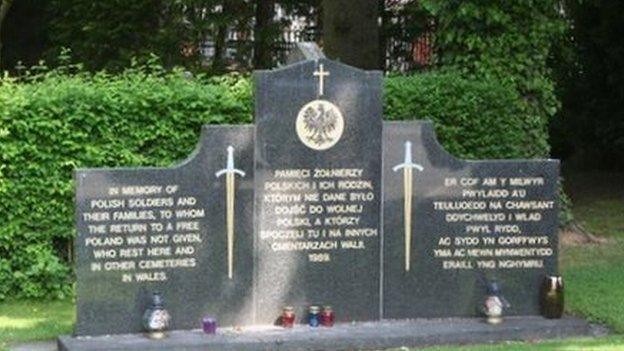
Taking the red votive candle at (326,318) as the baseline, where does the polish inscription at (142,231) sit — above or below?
above

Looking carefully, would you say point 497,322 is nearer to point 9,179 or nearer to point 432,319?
point 432,319

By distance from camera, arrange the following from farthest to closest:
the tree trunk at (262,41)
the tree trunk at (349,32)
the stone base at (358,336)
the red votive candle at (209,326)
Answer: the tree trunk at (262,41)
the tree trunk at (349,32)
the red votive candle at (209,326)
the stone base at (358,336)

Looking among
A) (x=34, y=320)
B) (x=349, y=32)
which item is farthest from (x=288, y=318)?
A: (x=349, y=32)

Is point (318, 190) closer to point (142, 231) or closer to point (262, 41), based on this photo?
point (142, 231)

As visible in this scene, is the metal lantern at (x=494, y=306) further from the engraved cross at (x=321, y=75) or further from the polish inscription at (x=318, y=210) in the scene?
the engraved cross at (x=321, y=75)

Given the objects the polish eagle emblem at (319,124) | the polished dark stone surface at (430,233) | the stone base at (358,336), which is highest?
the polish eagle emblem at (319,124)

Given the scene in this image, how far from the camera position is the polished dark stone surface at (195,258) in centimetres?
1007

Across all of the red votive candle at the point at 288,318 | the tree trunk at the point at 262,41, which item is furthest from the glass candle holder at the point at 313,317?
the tree trunk at the point at 262,41

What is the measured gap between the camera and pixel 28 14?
87.1 feet

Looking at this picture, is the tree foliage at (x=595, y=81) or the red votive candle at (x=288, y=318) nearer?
the red votive candle at (x=288, y=318)

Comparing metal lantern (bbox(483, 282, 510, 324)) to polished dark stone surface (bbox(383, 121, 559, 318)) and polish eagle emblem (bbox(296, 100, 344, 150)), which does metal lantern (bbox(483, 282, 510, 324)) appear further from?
polish eagle emblem (bbox(296, 100, 344, 150))

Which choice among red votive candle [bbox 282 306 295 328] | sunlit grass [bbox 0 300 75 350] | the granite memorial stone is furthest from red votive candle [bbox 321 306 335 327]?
sunlit grass [bbox 0 300 75 350]

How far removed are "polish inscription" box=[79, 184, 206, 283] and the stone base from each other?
536mm

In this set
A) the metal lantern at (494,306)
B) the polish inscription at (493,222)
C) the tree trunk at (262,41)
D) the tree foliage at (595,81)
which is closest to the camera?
the metal lantern at (494,306)
